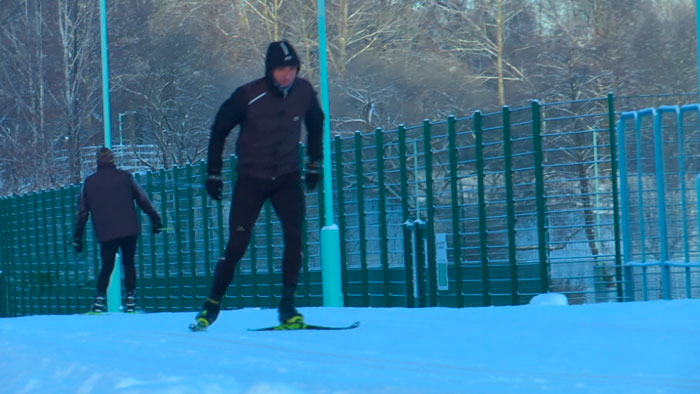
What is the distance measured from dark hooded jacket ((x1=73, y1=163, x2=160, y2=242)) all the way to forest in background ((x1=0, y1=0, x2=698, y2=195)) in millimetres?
22435

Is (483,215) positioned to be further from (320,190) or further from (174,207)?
(174,207)

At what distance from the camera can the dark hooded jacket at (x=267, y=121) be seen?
6.96 meters

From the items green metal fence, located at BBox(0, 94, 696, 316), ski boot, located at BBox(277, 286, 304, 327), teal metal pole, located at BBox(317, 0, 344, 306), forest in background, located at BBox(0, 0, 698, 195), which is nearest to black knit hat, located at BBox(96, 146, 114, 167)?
Answer: teal metal pole, located at BBox(317, 0, 344, 306)

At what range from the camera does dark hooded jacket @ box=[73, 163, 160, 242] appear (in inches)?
472

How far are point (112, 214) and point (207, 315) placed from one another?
5108mm

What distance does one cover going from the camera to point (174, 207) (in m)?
18.8

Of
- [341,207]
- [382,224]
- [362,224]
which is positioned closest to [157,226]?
[382,224]

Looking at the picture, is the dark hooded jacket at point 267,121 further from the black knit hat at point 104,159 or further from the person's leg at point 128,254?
the black knit hat at point 104,159

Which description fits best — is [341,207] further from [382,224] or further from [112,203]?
[112,203]

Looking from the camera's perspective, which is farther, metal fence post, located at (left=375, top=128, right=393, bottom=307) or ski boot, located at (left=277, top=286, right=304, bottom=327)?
metal fence post, located at (left=375, top=128, right=393, bottom=307)

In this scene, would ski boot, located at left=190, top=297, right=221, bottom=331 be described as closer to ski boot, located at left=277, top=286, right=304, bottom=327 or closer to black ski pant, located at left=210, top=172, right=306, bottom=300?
black ski pant, located at left=210, top=172, right=306, bottom=300

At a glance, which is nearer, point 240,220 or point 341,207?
point 240,220

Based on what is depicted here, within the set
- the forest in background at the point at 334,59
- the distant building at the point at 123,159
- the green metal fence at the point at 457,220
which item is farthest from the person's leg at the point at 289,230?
the distant building at the point at 123,159

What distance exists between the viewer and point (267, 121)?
6.99 meters
